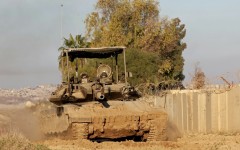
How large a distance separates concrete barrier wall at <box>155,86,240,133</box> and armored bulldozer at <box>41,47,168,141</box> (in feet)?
5.83

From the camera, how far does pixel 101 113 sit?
1684 centimetres

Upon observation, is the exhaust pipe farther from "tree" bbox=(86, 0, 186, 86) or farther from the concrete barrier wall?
"tree" bbox=(86, 0, 186, 86)

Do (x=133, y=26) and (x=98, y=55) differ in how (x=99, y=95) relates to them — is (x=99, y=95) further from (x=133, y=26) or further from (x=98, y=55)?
(x=133, y=26)

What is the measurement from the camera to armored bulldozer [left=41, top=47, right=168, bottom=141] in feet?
54.6

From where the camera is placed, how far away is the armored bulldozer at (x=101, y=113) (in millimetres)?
16641

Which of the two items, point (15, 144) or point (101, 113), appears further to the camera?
point (101, 113)

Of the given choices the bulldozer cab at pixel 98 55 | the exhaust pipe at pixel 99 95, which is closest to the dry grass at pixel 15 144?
the exhaust pipe at pixel 99 95

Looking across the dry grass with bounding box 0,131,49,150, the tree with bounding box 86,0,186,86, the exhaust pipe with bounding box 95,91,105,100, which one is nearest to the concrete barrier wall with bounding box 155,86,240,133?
the exhaust pipe with bounding box 95,91,105,100

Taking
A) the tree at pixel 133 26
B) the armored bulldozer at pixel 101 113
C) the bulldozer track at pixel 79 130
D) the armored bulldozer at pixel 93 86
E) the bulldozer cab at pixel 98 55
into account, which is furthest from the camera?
the tree at pixel 133 26

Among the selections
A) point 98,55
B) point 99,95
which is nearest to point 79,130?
point 99,95

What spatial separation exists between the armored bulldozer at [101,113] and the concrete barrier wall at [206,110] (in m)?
1.78

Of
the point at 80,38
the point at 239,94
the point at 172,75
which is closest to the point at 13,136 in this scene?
the point at 239,94

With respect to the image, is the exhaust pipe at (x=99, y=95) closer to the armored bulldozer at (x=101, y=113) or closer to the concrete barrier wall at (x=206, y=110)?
the armored bulldozer at (x=101, y=113)

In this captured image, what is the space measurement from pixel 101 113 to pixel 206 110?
22.2 ft
